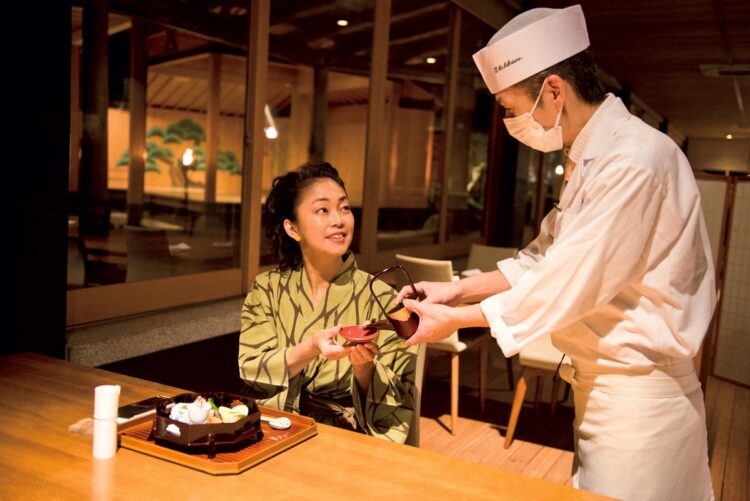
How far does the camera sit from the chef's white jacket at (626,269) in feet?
4.38

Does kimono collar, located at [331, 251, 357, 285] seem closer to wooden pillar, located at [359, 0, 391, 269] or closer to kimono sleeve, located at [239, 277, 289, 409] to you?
kimono sleeve, located at [239, 277, 289, 409]

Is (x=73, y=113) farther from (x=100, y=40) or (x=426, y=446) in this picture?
(x=426, y=446)

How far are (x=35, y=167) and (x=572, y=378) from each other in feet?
5.95

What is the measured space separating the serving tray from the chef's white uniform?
50 centimetres

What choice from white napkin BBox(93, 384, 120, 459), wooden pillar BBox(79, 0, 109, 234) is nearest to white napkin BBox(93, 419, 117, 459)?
white napkin BBox(93, 384, 120, 459)

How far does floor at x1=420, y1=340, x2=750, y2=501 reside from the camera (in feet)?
11.0

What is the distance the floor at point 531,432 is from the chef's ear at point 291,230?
1.61 meters

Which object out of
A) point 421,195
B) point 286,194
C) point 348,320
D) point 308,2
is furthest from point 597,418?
point 421,195

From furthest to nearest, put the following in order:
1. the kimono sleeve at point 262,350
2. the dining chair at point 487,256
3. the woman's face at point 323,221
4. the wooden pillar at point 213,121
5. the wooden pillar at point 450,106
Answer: the wooden pillar at point 450,106
the dining chair at point 487,256
the wooden pillar at point 213,121
the woman's face at point 323,221
the kimono sleeve at point 262,350

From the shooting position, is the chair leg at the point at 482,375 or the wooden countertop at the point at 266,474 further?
the chair leg at the point at 482,375

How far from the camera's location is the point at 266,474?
52.1 inches

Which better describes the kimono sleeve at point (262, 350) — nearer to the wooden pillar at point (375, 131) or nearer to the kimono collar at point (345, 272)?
the kimono collar at point (345, 272)

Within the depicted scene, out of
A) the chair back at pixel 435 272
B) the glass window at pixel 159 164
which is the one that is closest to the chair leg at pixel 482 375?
the chair back at pixel 435 272

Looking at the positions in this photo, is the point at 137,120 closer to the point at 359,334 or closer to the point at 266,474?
the point at 359,334
